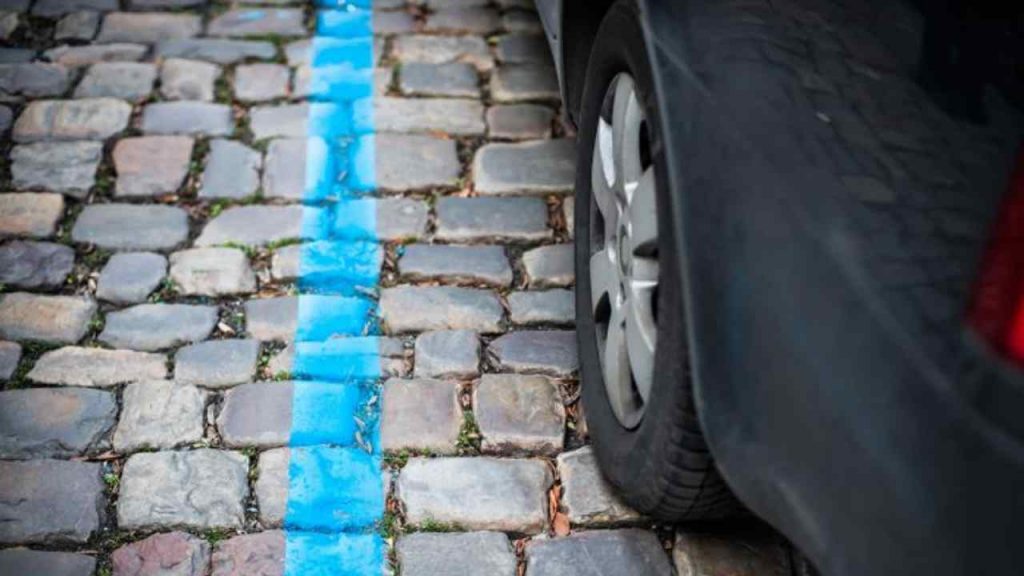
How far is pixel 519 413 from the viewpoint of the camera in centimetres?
324

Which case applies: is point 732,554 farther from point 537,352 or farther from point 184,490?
point 184,490

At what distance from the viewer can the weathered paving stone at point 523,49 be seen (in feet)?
15.7

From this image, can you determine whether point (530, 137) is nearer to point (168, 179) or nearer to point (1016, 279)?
point (168, 179)

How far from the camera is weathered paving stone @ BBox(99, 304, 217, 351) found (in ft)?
11.4

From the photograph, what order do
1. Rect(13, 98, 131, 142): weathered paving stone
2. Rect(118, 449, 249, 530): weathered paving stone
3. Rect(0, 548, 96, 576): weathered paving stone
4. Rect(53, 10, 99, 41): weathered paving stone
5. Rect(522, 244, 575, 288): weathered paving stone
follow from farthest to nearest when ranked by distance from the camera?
1. Rect(53, 10, 99, 41): weathered paving stone
2. Rect(13, 98, 131, 142): weathered paving stone
3. Rect(522, 244, 575, 288): weathered paving stone
4. Rect(118, 449, 249, 530): weathered paving stone
5. Rect(0, 548, 96, 576): weathered paving stone

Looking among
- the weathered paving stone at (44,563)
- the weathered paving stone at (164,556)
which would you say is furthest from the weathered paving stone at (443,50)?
the weathered paving stone at (44,563)

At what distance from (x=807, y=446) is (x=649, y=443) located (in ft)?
2.23

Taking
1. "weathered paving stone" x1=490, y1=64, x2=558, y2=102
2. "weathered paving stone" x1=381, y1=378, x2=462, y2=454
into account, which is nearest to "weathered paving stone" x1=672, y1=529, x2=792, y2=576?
"weathered paving stone" x1=381, y1=378, x2=462, y2=454

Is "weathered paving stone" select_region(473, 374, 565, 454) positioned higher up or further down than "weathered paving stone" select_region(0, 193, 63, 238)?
higher up

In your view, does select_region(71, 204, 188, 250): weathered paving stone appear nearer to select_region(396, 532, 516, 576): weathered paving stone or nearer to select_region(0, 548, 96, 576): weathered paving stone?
select_region(0, 548, 96, 576): weathered paving stone

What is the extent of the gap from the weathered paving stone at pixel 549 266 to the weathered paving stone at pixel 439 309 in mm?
151

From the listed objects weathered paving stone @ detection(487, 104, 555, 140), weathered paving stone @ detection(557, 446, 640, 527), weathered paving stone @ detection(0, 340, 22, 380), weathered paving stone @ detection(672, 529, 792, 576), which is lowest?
weathered paving stone @ detection(0, 340, 22, 380)

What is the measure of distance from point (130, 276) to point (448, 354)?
38.6 inches

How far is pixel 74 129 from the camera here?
4.34 m
